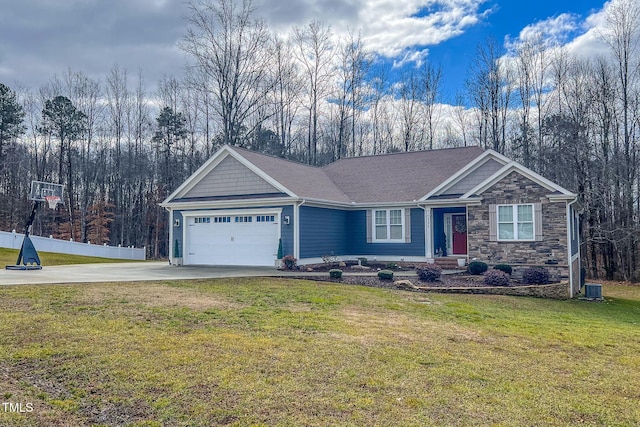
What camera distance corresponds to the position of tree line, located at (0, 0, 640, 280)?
2556 cm

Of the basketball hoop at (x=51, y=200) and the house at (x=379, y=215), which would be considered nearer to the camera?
the house at (x=379, y=215)

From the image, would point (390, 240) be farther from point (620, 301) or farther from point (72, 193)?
point (72, 193)

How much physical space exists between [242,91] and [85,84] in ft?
54.9

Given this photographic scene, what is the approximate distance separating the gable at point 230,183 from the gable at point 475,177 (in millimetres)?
7249

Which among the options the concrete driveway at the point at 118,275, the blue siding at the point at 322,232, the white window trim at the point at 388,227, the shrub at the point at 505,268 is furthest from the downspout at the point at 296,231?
the shrub at the point at 505,268

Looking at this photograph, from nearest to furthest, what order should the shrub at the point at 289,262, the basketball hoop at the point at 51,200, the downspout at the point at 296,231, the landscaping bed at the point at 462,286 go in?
the landscaping bed at the point at 462,286 → the shrub at the point at 289,262 → the basketball hoop at the point at 51,200 → the downspout at the point at 296,231

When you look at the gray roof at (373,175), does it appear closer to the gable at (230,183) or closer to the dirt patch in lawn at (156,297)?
the gable at (230,183)

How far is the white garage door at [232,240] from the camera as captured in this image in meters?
18.7

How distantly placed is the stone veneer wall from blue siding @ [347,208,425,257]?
2.59 m

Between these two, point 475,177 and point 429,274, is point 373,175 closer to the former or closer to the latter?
point 475,177

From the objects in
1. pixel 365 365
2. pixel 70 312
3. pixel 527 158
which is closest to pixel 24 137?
pixel 70 312

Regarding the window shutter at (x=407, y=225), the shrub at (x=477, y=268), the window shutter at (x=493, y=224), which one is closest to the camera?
the shrub at (x=477, y=268)

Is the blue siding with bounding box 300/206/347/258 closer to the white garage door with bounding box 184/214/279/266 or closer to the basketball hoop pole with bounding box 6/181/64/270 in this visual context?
the white garage door with bounding box 184/214/279/266

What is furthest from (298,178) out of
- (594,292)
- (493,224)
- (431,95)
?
(431,95)
